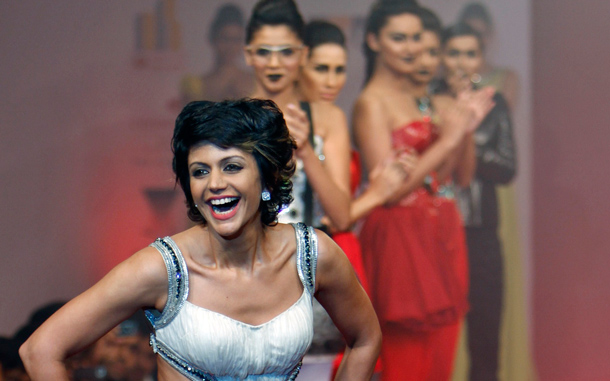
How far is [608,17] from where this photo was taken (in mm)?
3582

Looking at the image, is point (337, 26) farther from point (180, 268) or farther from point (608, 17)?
point (180, 268)

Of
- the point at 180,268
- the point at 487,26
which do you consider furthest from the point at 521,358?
the point at 180,268

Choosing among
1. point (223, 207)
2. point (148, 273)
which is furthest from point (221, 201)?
point (148, 273)

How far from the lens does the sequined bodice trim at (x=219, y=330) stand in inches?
64.7

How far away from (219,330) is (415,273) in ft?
6.29

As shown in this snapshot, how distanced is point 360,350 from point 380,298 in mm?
1468

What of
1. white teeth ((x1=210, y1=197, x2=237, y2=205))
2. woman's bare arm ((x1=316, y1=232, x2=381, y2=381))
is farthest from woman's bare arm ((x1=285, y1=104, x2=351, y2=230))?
white teeth ((x1=210, y1=197, x2=237, y2=205))

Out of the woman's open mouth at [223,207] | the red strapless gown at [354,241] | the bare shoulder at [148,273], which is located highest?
the woman's open mouth at [223,207]

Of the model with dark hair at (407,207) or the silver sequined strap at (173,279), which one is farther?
the model with dark hair at (407,207)

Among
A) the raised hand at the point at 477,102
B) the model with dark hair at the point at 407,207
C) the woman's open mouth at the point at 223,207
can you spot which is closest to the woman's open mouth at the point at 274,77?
the model with dark hair at the point at 407,207

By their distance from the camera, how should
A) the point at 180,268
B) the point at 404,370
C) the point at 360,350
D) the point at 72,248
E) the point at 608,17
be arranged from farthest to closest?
the point at 608,17 < the point at 404,370 < the point at 72,248 < the point at 360,350 < the point at 180,268

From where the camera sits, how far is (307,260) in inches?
70.0

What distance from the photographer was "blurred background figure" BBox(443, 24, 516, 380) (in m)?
3.48

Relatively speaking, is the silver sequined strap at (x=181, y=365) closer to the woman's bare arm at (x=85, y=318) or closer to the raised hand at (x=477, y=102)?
the woman's bare arm at (x=85, y=318)
